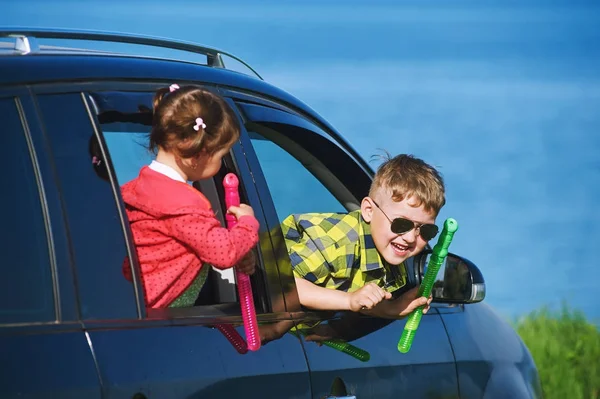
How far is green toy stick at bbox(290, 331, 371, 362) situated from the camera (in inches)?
155

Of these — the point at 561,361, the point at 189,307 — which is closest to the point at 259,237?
the point at 189,307

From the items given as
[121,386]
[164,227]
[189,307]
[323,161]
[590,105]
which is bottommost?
[121,386]

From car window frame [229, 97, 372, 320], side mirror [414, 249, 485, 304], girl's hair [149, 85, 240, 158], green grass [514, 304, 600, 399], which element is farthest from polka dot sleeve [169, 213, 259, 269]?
green grass [514, 304, 600, 399]

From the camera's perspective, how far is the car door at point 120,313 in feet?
10.1

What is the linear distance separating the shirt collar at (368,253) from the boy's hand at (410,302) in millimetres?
158

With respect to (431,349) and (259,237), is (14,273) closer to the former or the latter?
(259,237)

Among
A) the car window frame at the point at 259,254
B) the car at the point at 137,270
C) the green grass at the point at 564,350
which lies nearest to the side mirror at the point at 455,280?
the car at the point at 137,270

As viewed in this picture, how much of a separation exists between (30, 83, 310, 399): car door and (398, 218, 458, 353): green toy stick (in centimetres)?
66

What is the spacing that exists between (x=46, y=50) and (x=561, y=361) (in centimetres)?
541

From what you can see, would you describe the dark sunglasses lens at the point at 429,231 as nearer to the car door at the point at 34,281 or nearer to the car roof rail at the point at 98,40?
the car roof rail at the point at 98,40

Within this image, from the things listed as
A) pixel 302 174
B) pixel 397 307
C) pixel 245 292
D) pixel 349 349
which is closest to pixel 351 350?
pixel 349 349

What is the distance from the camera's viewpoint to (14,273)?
117 inches

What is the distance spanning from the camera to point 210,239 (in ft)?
11.5

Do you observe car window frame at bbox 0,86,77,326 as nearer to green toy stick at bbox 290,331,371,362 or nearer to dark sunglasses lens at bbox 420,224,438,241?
green toy stick at bbox 290,331,371,362
